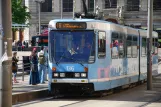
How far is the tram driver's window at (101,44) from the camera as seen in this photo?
58.1ft

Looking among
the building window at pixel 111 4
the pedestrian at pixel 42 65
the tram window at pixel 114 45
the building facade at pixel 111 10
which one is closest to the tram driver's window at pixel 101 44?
the tram window at pixel 114 45

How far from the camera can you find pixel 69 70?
57.2 ft

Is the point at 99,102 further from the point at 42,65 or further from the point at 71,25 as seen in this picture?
the point at 42,65

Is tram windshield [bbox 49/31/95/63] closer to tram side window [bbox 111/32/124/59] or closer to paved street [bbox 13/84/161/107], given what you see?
paved street [bbox 13/84/161/107]

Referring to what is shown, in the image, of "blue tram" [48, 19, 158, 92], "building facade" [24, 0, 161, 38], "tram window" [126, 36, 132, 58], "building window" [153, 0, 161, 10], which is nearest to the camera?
"blue tram" [48, 19, 158, 92]

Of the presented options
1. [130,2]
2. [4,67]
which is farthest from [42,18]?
[4,67]

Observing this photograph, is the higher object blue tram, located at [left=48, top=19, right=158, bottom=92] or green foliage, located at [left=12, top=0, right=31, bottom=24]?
green foliage, located at [left=12, top=0, right=31, bottom=24]

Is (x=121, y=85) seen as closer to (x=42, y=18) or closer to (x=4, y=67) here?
(x=4, y=67)

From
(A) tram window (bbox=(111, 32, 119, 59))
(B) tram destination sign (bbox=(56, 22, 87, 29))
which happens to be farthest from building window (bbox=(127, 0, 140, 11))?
(B) tram destination sign (bbox=(56, 22, 87, 29))

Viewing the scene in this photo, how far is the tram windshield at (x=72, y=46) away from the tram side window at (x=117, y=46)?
5.81ft

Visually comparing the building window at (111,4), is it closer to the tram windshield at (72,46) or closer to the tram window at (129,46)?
the tram window at (129,46)

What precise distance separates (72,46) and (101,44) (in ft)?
3.60

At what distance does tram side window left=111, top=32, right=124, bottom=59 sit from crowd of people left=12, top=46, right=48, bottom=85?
3.88 m

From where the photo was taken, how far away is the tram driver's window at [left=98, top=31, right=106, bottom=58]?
17709 mm
